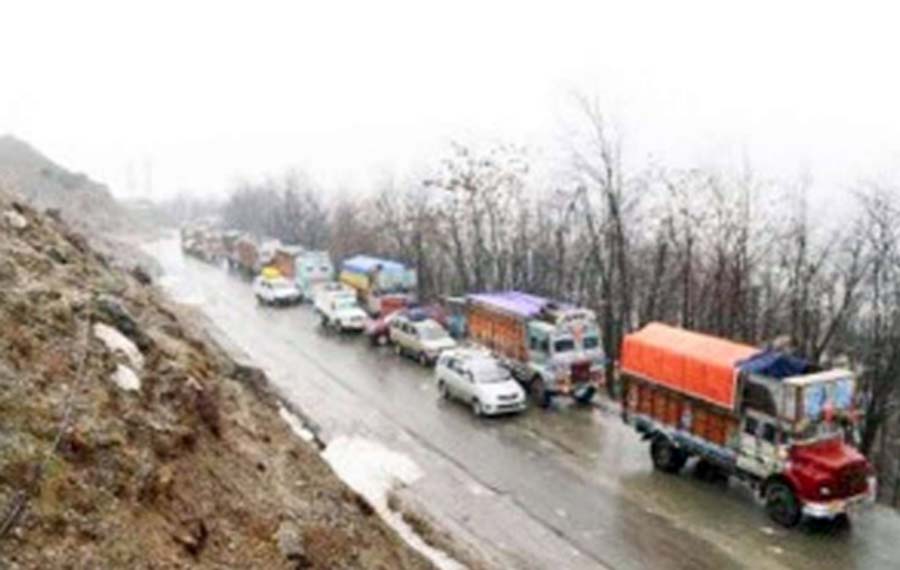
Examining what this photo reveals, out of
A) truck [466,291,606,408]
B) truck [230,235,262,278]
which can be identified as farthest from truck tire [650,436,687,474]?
truck [230,235,262,278]

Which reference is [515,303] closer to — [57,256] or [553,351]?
[553,351]

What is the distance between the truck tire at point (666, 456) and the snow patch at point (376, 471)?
5.96 meters

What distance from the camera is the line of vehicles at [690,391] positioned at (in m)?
21.2

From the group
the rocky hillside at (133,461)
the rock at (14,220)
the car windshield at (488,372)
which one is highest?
the rock at (14,220)

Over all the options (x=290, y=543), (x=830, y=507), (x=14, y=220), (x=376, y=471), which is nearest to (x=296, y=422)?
(x=376, y=471)

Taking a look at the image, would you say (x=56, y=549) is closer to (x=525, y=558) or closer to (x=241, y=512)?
(x=241, y=512)

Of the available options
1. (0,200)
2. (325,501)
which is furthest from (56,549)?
(0,200)

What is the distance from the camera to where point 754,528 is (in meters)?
21.4

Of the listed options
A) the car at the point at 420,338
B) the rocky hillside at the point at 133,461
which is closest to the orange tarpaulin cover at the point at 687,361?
the rocky hillside at the point at 133,461

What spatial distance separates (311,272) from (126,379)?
4148 centimetres

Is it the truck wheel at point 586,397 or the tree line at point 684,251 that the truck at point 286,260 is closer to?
the tree line at point 684,251

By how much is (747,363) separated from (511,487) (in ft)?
20.7

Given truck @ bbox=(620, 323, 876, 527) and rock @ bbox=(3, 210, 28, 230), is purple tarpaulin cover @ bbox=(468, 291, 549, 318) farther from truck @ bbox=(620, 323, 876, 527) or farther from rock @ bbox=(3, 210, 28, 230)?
rock @ bbox=(3, 210, 28, 230)

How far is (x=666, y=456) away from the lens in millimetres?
24922
